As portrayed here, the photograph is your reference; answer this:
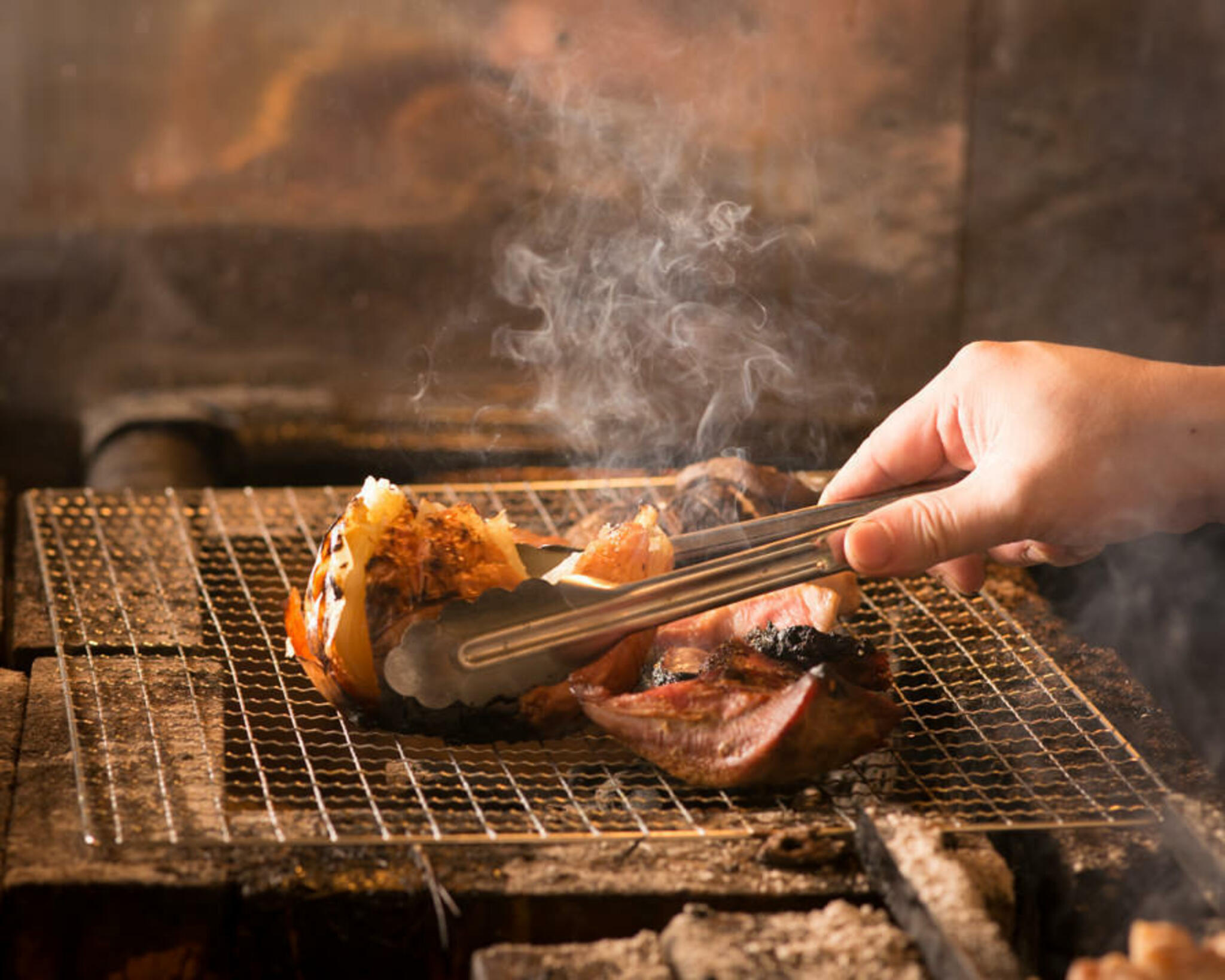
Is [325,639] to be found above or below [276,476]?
above

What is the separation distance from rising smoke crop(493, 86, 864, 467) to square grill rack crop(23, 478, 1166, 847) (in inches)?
67.7

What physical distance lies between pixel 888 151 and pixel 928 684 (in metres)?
3.10

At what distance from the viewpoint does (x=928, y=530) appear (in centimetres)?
270

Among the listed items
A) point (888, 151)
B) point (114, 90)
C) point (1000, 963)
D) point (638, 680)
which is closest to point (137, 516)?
point (638, 680)

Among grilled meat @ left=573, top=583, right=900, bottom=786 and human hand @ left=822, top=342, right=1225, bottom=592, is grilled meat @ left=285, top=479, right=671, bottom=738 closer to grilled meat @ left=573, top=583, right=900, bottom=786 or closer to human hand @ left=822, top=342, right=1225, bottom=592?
grilled meat @ left=573, top=583, right=900, bottom=786

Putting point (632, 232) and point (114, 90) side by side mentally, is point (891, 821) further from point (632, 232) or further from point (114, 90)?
point (114, 90)

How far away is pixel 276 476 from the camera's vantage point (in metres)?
5.79

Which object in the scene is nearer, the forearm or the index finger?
the forearm

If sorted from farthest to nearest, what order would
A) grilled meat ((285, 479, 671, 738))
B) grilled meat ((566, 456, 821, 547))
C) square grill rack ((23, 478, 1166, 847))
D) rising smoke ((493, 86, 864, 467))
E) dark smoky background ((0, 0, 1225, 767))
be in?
dark smoky background ((0, 0, 1225, 767))
rising smoke ((493, 86, 864, 467))
grilled meat ((566, 456, 821, 547))
grilled meat ((285, 479, 671, 738))
square grill rack ((23, 478, 1166, 847))

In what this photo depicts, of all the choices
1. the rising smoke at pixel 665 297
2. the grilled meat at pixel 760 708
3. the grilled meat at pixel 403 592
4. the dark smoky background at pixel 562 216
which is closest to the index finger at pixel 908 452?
the grilled meat at pixel 760 708

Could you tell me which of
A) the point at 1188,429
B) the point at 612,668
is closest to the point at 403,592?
the point at 612,668

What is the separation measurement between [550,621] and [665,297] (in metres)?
2.70

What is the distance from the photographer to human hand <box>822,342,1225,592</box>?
2713 millimetres

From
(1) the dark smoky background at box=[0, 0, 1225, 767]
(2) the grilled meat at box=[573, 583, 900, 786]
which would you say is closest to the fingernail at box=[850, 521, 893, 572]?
(2) the grilled meat at box=[573, 583, 900, 786]
